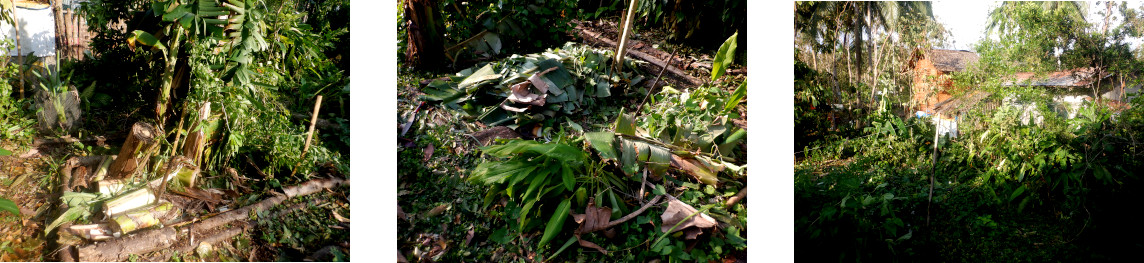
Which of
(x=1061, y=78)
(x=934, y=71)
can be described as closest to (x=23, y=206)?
(x=934, y=71)

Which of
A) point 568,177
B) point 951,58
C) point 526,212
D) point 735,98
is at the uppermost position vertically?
point 951,58

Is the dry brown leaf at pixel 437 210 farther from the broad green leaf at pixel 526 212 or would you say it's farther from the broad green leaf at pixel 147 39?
the broad green leaf at pixel 147 39

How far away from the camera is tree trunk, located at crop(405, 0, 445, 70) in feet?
7.25

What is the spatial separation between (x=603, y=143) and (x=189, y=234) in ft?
4.20

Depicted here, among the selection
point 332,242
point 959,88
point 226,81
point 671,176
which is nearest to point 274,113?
point 226,81

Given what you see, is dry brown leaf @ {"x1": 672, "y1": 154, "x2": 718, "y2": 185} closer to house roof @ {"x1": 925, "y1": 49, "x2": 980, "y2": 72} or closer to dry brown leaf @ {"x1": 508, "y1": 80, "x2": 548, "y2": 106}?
dry brown leaf @ {"x1": 508, "y1": 80, "x2": 548, "y2": 106}

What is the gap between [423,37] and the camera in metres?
2.21

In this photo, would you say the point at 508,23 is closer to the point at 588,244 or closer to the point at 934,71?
the point at 588,244

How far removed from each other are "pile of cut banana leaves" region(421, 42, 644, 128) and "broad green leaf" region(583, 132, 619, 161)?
0.20 metres

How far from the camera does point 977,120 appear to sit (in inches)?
73.5

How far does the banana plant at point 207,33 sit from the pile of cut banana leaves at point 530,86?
0.56m

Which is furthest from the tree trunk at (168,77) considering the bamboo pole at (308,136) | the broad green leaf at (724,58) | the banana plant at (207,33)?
the broad green leaf at (724,58)

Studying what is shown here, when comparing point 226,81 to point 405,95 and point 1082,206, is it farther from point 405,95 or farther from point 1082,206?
point 1082,206

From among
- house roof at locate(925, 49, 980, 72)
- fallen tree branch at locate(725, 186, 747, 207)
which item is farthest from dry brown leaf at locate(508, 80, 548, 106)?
house roof at locate(925, 49, 980, 72)
